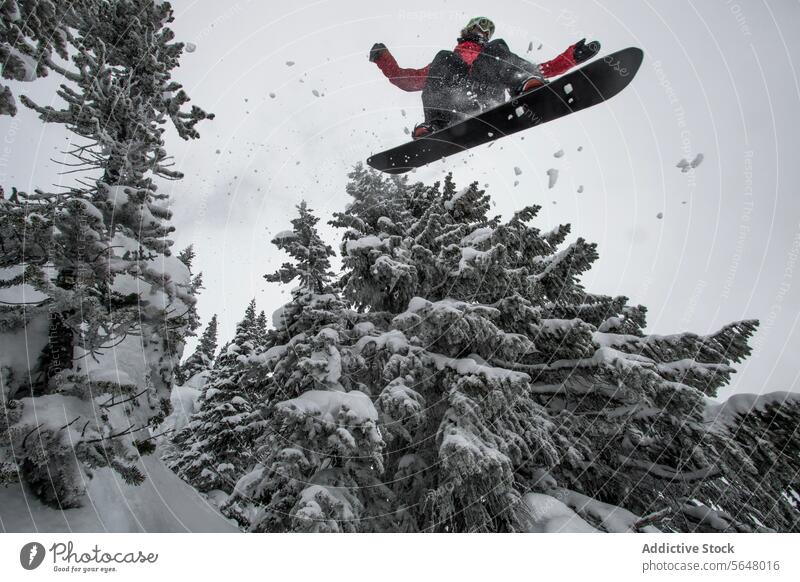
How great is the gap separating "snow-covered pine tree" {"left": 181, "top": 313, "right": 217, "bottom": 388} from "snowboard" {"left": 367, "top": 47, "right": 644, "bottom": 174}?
19212mm

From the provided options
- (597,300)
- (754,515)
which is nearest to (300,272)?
(597,300)

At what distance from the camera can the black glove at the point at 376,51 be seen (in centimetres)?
1026

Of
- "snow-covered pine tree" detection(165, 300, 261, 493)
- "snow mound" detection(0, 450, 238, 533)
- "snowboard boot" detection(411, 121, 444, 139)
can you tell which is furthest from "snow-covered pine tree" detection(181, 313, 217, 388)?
"snowboard boot" detection(411, 121, 444, 139)

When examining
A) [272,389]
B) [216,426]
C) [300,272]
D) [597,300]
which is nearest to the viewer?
[272,389]

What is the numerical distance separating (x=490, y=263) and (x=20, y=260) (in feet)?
23.6

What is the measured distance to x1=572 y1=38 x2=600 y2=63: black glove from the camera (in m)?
7.88

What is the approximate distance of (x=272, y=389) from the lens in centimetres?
655

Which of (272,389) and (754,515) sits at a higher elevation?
(272,389)

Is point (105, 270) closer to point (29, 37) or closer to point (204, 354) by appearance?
point (29, 37)

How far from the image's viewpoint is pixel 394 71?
406 inches

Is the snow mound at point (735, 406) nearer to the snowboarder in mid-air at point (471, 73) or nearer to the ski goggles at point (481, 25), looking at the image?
the snowboarder in mid-air at point (471, 73)

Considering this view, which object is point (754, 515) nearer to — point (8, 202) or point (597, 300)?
point (597, 300)

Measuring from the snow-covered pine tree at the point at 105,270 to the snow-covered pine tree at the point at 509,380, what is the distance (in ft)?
10.5

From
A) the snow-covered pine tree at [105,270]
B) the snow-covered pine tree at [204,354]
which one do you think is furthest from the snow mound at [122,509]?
the snow-covered pine tree at [204,354]
